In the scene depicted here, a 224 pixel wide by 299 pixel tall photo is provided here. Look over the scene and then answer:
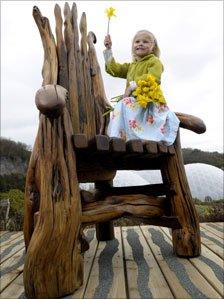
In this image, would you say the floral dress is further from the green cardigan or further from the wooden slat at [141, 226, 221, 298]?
the wooden slat at [141, 226, 221, 298]

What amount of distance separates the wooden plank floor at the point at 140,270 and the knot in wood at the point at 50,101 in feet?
3.12

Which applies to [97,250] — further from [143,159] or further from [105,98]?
[105,98]

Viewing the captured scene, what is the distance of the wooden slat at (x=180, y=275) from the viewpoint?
6.65ft

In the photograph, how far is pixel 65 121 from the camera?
2.23 metres

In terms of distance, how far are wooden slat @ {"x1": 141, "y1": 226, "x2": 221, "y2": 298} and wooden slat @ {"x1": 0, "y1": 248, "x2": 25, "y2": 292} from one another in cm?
95

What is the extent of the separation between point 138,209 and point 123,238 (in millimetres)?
1310

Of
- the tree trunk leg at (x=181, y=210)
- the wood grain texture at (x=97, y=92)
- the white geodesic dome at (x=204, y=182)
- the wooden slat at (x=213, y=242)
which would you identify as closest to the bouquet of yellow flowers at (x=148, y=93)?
the tree trunk leg at (x=181, y=210)

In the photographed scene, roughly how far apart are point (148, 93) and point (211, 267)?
1303 millimetres

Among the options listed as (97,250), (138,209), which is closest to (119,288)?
(138,209)

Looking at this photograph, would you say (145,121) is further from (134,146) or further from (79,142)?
(79,142)

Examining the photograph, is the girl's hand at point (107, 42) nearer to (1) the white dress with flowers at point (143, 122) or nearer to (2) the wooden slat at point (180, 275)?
(1) the white dress with flowers at point (143, 122)

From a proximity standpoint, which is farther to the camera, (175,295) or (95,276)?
(95,276)

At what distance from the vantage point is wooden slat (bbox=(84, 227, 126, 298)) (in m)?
2.10

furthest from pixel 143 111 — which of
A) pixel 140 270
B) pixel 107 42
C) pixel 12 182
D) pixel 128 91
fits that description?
pixel 12 182
